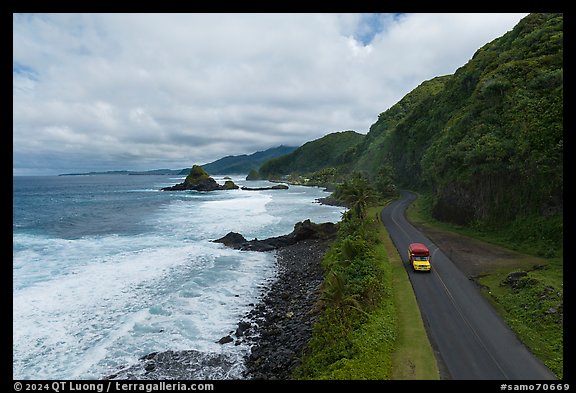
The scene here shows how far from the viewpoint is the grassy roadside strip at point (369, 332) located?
1360 centimetres

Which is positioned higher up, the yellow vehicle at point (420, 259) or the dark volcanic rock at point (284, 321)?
the yellow vehicle at point (420, 259)

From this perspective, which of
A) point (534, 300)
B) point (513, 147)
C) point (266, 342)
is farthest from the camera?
point (513, 147)

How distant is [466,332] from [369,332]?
491 centimetres

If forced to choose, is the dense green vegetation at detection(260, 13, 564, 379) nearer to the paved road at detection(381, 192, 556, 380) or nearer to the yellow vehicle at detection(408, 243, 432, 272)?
the paved road at detection(381, 192, 556, 380)

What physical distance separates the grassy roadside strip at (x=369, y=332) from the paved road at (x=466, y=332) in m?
0.72

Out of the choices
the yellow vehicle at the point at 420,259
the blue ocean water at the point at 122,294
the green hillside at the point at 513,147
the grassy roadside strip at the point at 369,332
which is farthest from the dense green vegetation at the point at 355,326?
the green hillside at the point at 513,147

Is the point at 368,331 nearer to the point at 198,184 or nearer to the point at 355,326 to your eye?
the point at 355,326

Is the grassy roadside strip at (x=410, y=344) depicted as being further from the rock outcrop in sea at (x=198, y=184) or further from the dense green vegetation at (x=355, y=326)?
the rock outcrop in sea at (x=198, y=184)

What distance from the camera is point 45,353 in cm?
1855

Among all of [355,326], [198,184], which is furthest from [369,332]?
[198,184]

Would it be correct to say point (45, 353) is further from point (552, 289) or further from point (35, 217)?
point (35, 217)

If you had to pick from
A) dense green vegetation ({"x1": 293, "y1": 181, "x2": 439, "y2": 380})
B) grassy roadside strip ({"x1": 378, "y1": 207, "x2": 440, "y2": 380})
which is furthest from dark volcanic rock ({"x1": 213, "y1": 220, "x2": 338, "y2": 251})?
grassy roadside strip ({"x1": 378, "y1": 207, "x2": 440, "y2": 380})

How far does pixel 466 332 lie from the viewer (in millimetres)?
16109

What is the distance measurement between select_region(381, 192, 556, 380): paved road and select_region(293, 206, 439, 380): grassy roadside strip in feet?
2.36
